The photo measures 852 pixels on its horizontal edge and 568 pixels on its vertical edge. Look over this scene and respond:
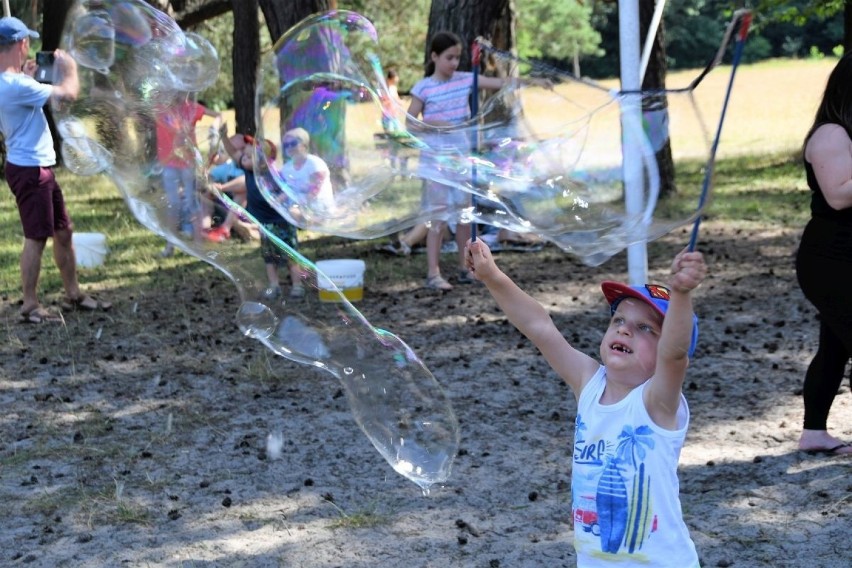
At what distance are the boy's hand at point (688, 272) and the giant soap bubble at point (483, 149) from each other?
4.65 ft

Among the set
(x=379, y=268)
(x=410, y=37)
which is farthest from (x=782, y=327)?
(x=410, y=37)

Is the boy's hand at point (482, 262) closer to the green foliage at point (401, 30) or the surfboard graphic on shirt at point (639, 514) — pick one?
the surfboard graphic on shirt at point (639, 514)

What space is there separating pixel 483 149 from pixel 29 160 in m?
4.04

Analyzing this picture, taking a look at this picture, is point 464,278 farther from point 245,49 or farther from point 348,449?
point 245,49

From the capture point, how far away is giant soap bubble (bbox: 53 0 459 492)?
423 cm

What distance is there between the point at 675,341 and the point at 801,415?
11.2 ft

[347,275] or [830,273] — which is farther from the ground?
[830,273]

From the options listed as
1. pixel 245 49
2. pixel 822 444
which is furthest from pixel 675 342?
pixel 245 49

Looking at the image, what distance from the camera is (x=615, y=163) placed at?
4.19 m

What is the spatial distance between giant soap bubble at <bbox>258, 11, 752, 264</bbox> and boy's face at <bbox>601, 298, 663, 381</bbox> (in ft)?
3.68

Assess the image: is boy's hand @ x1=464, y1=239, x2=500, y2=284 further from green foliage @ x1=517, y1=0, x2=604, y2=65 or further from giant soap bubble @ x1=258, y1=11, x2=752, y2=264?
green foliage @ x1=517, y1=0, x2=604, y2=65

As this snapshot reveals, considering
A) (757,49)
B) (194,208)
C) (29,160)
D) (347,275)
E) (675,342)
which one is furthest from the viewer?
(757,49)

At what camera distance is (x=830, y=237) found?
4469 millimetres

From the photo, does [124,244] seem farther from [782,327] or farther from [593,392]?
[593,392]
